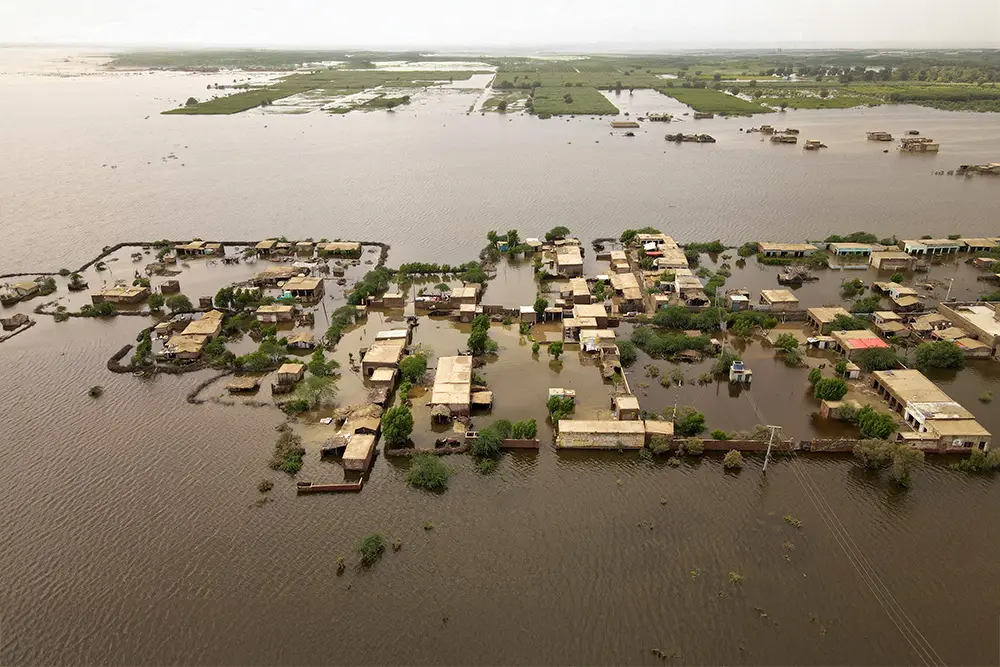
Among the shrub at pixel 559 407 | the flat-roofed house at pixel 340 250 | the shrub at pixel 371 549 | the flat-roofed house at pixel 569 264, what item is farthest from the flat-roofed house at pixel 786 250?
the shrub at pixel 371 549

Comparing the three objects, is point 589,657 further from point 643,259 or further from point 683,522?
point 643,259

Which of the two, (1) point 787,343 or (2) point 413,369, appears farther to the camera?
(1) point 787,343

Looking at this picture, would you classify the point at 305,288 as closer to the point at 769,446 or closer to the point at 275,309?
the point at 275,309

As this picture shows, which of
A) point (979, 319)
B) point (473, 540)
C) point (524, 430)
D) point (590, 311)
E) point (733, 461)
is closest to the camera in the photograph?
point (473, 540)

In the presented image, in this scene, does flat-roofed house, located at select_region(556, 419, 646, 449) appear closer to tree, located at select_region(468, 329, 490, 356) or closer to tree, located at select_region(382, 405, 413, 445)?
tree, located at select_region(382, 405, 413, 445)

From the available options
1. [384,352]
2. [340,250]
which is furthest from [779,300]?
[340,250]

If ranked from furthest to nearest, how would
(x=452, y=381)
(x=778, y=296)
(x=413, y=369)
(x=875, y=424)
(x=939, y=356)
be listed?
(x=778, y=296), (x=939, y=356), (x=413, y=369), (x=452, y=381), (x=875, y=424)

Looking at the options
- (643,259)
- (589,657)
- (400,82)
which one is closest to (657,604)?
(589,657)
